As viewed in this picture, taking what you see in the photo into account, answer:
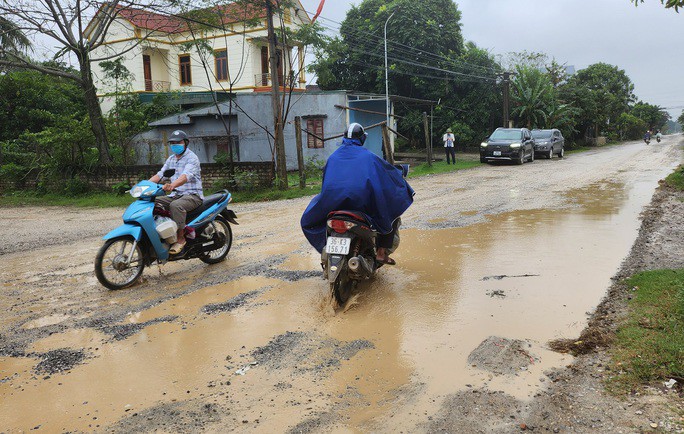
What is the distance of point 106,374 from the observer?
12.8 ft

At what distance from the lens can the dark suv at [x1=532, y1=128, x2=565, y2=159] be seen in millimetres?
27391

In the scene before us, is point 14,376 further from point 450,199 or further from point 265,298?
point 450,199

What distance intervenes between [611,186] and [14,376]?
1399cm

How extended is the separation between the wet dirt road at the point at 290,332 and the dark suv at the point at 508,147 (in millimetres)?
14972

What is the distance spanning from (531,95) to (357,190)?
1313 inches

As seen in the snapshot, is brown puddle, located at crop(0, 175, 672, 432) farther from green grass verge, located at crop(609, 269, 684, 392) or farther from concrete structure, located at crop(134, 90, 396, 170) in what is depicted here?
concrete structure, located at crop(134, 90, 396, 170)

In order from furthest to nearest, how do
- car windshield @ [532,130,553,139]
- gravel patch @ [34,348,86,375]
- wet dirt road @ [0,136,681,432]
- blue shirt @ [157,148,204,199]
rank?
1. car windshield @ [532,130,553,139]
2. blue shirt @ [157,148,204,199]
3. gravel patch @ [34,348,86,375]
4. wet dirt road @ [0,136,681,432]

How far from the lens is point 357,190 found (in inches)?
201

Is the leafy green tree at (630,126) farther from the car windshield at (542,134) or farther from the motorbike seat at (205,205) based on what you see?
the motorbike seat at (205,205)

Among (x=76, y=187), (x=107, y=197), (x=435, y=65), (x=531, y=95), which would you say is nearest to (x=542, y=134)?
(x=531, y=95)

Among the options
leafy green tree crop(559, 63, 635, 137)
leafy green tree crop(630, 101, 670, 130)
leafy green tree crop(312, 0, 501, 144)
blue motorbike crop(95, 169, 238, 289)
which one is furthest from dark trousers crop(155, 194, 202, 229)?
leafy green tree crop(630, 101, 670, 130)

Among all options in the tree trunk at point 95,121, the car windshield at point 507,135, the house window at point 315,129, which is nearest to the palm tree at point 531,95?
the car windshield at point 507,135

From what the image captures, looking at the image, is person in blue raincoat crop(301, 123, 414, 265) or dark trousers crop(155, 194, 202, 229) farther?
dark trousers crop(155, 194, 202, 229)

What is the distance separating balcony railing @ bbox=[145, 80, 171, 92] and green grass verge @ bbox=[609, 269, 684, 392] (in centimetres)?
3308
